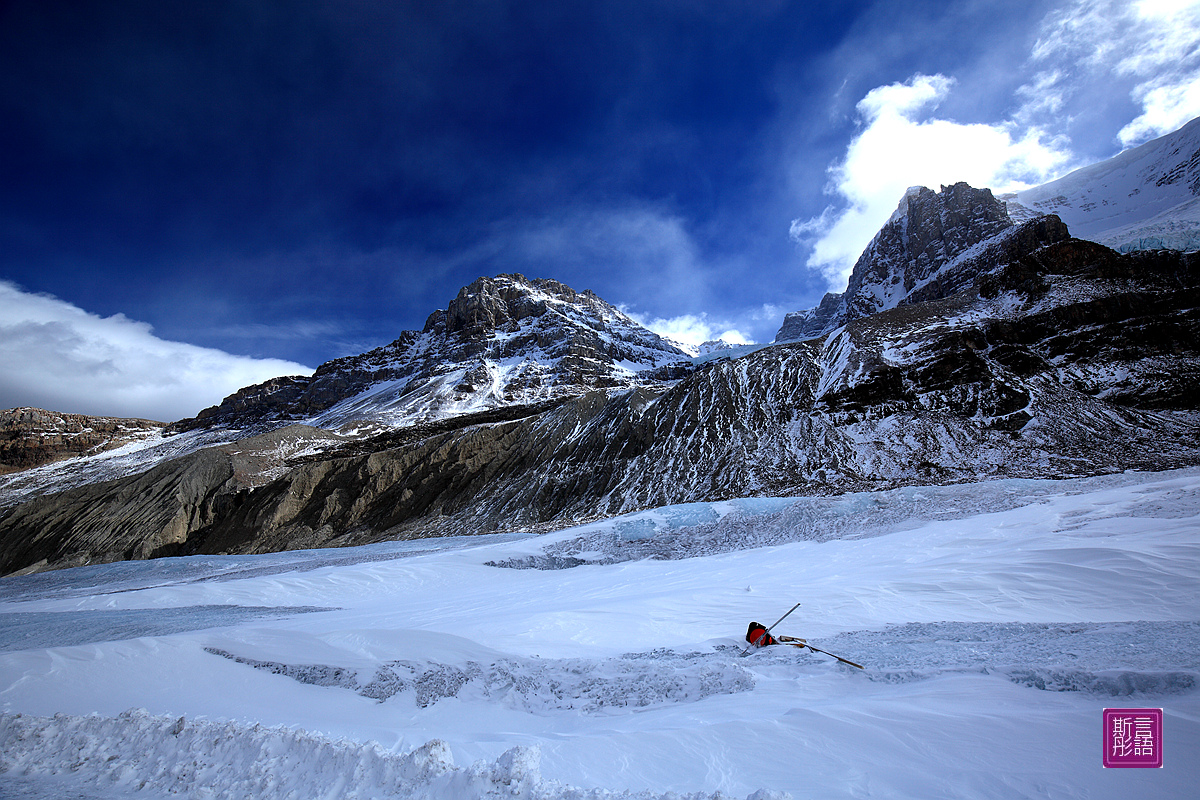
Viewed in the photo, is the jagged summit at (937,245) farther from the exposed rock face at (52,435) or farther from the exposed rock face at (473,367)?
the exposed rock face at (52,435)

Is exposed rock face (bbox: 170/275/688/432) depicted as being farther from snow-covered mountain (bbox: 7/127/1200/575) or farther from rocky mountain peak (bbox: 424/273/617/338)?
snow-covered mountain (bbox: 7/127/1200/575)

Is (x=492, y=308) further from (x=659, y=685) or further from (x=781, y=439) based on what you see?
(x=659, y=685)

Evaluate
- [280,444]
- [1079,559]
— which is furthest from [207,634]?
[280,444]

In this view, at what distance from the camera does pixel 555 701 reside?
4570 millimetres

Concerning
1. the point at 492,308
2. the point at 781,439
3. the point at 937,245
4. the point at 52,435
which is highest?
the point at 937,245

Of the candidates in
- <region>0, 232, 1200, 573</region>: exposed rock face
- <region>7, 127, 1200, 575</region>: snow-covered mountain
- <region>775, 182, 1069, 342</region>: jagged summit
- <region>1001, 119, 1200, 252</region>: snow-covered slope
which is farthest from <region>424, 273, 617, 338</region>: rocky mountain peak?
<region>1001, 119, 1200, 252</region>: snow-covered slope

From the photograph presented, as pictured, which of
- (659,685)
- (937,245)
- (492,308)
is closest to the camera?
(659,685)

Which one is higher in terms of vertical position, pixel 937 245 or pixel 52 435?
pixel 937 245

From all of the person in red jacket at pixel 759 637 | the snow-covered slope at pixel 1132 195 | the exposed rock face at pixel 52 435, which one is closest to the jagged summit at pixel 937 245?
the snow-covered slope at pixel 1132 195

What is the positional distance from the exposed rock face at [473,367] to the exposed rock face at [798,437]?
3785cm

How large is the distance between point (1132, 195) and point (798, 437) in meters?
103

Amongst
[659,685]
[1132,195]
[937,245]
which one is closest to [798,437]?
[659,685]

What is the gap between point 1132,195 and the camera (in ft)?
286

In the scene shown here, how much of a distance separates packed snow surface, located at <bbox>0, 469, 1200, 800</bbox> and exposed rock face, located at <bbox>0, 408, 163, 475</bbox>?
127889 millimetres
